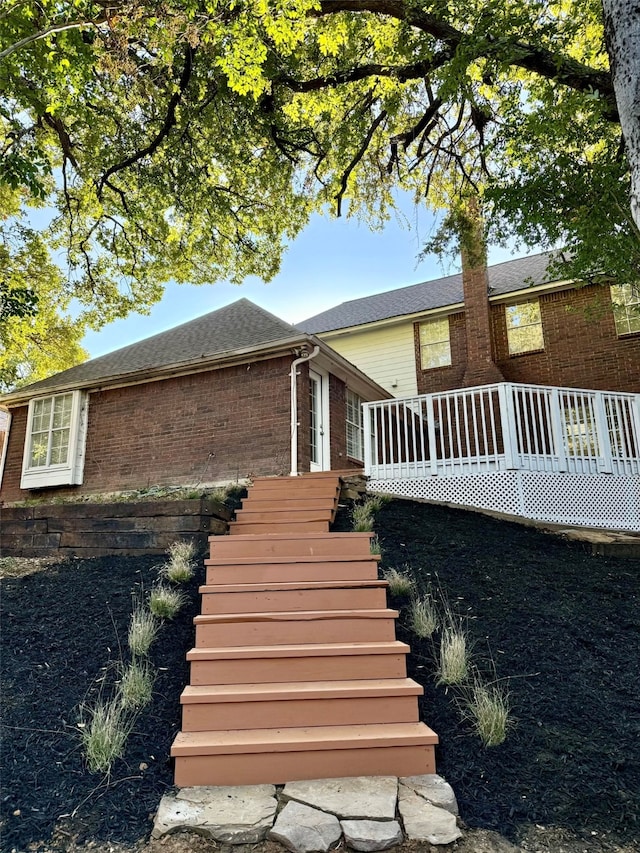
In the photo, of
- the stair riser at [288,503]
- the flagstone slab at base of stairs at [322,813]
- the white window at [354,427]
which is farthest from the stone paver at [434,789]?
the white window at [354,427]

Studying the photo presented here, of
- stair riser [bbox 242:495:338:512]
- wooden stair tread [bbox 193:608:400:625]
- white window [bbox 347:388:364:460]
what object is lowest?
wooden stair tread [bbox 193:608:400:625]

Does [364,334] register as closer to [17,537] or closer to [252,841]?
[17,537]

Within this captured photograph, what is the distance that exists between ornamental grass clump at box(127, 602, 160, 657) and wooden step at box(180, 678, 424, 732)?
2.45 feet

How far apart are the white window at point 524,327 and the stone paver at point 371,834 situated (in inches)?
479

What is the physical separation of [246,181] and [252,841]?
11.6m

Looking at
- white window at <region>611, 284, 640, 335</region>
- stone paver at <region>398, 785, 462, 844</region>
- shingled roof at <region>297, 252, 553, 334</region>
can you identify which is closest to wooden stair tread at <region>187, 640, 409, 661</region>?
stone paver at <region>398, 785, 462, 844</region>

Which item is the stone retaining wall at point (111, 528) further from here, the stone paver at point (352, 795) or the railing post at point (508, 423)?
the railing post at point (508, 423)

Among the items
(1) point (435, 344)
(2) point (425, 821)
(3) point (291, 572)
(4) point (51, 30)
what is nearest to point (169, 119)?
(4) point (51, 30)

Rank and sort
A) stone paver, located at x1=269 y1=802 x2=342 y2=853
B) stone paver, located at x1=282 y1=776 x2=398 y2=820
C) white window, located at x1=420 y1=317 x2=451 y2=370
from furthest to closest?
white window, located at x1=420 y1=317 x2=451 y2=370 < stone paver, located at x1=282 y1=776 x2=398 y2=820 < stone paver, located at x1=269 y1=802 x2=342 y2=853

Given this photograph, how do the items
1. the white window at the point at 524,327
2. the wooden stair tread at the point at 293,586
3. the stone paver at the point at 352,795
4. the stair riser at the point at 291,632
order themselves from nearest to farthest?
the stone paver at the point at 352,795, the stair riser at the point at 291,632, the wooden stair tread at the point at 293,586, the white window at the point at 524,327

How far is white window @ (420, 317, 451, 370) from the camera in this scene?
47.2 ft

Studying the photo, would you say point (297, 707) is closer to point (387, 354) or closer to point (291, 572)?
point (291, 572)

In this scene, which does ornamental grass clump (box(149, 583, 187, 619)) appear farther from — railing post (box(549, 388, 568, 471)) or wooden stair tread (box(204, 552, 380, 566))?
railing post (box(549, 388, 568, 471))

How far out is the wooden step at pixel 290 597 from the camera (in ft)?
14.3
